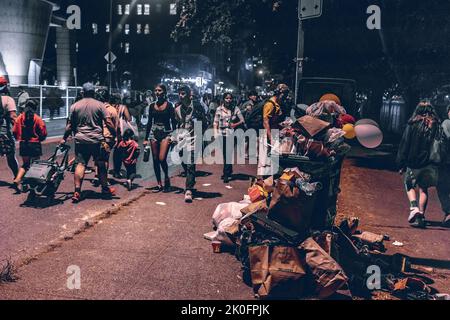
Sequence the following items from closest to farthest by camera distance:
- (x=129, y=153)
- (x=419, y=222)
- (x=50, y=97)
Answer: (x=419, y=222) → (x=129, y=153) → (x=50, y=97)

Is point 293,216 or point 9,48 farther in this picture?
point 9,48

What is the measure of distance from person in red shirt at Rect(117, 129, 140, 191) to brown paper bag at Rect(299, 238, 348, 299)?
5693mm

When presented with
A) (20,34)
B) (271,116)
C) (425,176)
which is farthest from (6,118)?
(20,34)

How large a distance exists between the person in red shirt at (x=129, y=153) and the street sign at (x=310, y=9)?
4509 mm

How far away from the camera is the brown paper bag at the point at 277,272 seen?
430 centimetres

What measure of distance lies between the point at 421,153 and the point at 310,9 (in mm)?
2947

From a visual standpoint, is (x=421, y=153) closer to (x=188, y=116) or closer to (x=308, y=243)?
(x=308, y=243)

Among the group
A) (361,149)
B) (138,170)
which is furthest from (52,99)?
(361,149)

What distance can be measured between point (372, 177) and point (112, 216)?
26.8ft

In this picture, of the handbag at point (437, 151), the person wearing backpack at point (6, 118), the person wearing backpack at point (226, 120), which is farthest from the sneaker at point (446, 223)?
the person wearing backpack at point (6, 118)

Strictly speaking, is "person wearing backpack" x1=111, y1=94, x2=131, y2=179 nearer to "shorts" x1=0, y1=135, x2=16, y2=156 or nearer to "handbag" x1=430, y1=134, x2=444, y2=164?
"shorts" x1=0, y1=135, x2=16, y2=156

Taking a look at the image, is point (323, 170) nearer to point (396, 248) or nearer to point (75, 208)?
point (396, 248)

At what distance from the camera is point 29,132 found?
841 cm

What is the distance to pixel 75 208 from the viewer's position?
7.48m
